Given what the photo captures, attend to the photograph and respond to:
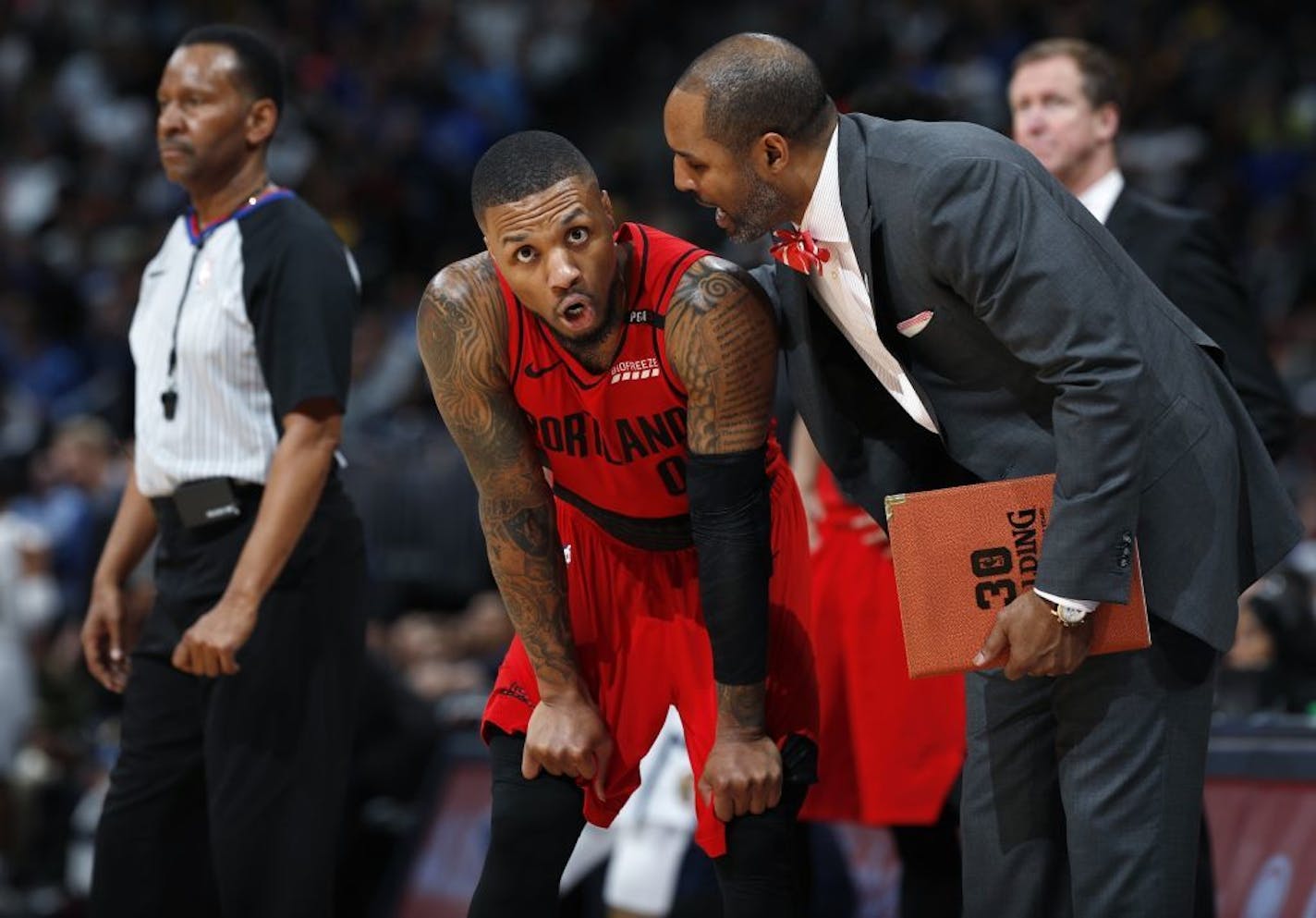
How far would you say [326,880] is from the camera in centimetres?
415

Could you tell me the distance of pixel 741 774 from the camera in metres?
3.56

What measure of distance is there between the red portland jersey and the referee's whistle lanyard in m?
1.02

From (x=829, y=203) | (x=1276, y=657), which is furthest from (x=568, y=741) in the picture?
(x=1276, y=657)

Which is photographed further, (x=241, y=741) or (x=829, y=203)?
(x=241, y=741)

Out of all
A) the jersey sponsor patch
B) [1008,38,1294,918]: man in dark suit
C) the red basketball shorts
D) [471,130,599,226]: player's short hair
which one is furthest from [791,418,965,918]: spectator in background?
[471,130,599,226]: player's short hair

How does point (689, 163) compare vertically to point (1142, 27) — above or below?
below

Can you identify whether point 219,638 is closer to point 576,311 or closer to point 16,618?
point 576,311

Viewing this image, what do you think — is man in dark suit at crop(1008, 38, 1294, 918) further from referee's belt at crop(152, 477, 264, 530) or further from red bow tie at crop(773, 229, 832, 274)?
referee's belt at crop(152, 477, 264, 530)

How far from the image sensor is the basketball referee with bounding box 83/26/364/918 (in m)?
4.08

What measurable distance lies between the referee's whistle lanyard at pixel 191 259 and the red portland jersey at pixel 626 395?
3.33 ft

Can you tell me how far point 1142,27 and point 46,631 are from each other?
813 cm

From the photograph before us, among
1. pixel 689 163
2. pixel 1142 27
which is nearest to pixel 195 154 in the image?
pixel 689 163

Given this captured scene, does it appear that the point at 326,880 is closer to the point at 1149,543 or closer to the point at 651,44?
the point at 1149,543

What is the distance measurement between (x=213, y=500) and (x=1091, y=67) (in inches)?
106
